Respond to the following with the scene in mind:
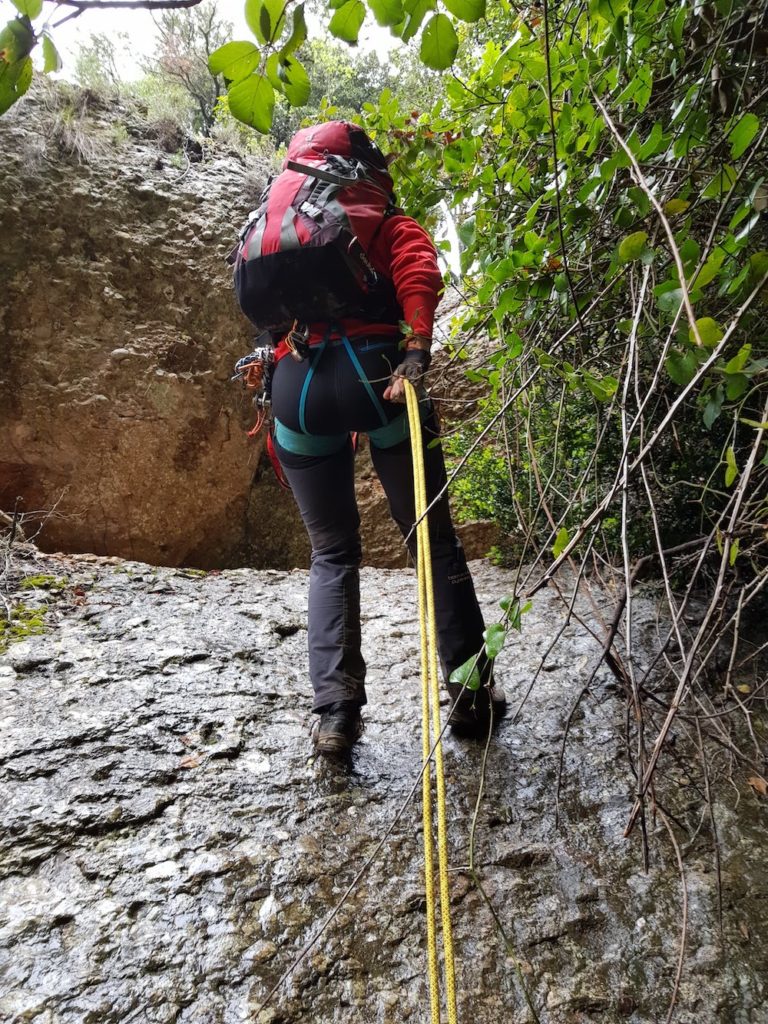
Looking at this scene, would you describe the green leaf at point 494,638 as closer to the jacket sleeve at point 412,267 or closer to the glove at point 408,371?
the glove at point 408,371

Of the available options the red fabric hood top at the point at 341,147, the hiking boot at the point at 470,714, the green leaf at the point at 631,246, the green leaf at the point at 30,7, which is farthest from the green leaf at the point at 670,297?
the hiking boot at the point at 470,714

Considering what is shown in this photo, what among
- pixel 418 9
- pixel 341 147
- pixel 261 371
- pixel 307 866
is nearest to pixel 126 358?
pixel 261 371

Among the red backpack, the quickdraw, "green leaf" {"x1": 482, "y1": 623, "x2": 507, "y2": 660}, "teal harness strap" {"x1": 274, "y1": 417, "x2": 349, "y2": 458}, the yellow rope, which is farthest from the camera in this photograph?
the quickdraw

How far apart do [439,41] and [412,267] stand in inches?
43.7

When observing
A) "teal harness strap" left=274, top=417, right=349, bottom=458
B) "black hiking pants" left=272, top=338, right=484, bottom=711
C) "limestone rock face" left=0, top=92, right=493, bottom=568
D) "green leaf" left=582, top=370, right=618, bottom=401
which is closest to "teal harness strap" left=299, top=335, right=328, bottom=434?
"black hiking pants" left=272, top=338, right=484, bottom=711

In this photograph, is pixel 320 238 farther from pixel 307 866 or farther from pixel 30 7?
pixel 307 866

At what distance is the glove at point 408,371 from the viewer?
1.75 metres

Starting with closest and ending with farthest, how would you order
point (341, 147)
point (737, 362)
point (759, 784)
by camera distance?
point (737, 362)
point (759, 784)
point (341, 147)

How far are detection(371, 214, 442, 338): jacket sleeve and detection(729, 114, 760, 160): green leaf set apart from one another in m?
0.89

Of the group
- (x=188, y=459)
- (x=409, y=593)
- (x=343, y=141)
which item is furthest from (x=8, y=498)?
(x=343, y=141)

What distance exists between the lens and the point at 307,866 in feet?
5.10

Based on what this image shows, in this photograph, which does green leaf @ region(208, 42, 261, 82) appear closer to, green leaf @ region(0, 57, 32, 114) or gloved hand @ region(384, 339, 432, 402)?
green leaf @ region(0, 57, 32, 114)

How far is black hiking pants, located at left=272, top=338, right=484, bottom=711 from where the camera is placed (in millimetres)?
1854

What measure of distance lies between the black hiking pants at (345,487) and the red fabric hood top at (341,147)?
586mm
